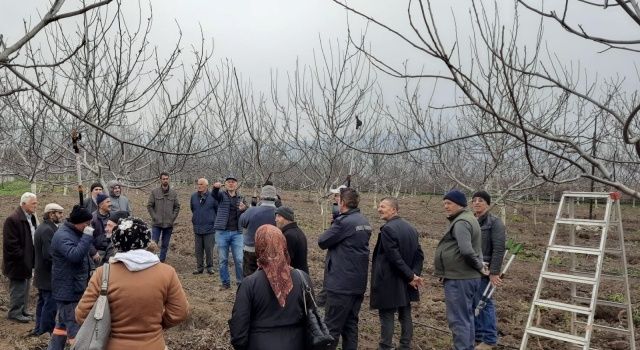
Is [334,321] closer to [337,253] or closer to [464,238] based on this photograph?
[337,253]

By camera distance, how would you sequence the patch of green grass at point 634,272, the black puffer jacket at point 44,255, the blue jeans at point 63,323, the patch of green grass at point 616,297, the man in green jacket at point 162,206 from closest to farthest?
the blue jeans at point 63,323 → the black puffer jacket at point 44,255 → the patch of green grass at point 616,297 → the man in green jacket at point 162,206 → the patch of green grass at point 634,272

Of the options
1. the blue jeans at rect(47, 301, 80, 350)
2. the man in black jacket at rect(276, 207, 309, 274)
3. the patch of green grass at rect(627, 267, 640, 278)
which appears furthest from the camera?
the patch of green grass at rect(627, 267, 640, 278)

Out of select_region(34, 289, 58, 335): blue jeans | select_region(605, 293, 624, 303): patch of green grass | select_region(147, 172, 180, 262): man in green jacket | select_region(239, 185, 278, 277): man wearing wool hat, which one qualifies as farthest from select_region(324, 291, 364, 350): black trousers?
select_region(605, 293, 624, 303): patch of green grass

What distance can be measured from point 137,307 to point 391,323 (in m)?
2.82

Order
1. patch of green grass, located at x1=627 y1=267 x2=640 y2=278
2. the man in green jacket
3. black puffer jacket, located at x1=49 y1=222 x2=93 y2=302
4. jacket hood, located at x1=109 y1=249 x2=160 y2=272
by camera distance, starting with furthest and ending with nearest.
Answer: patch of green grass, located at x1=627 y1=267 x2=640 y2=278
the man in green jacket
black puffer jacket, located at x1=49 y1=222 x2=93 y2=302
jacket hood, located at x1=109 y1=249 x2=160 y2=272

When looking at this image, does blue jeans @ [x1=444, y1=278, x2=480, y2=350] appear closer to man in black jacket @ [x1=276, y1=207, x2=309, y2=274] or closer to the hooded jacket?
man in black jacket @ [x1=276, y1=207, x2=309, y2=274]

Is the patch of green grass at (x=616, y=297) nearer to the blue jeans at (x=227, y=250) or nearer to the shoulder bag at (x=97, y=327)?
the blue jeans at (x=227, y=250)

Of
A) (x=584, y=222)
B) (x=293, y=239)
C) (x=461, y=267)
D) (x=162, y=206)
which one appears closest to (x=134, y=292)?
(x=293, y=239)

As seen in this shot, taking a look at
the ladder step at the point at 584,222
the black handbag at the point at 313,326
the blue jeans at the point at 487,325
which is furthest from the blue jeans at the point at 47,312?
the ladder step at the point at 584,222

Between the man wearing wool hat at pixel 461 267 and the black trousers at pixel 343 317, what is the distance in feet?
2.83

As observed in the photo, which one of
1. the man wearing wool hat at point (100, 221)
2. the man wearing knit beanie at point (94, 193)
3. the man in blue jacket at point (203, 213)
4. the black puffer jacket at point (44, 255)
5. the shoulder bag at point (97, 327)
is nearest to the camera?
the shoulder bag at point (97, 327)

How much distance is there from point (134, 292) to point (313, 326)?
3.40 feet

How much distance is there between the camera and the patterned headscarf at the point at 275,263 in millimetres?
2926

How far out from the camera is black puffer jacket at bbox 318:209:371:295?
4688mm
